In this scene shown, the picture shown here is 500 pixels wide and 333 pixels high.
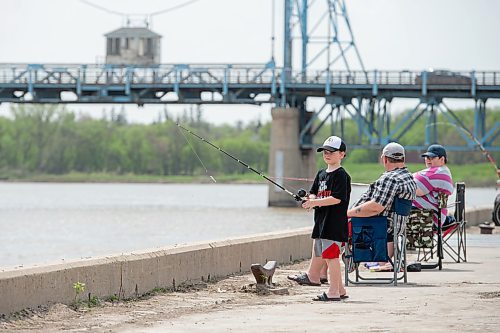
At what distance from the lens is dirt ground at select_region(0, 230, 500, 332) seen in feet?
35.1

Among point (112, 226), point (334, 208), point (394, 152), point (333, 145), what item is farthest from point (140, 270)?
point (112, 226)

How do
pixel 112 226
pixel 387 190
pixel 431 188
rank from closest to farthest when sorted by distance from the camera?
pixel 387 190, pixel 431 188, pixel 112 226

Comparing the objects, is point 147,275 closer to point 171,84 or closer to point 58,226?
point 58,226

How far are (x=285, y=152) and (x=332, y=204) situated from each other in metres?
69.5

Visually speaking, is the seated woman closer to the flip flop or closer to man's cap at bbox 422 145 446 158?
man's cap at bbox 422 145 446 158

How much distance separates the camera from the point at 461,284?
1433 cm

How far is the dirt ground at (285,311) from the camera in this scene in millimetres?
10711

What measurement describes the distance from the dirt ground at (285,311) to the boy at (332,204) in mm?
455

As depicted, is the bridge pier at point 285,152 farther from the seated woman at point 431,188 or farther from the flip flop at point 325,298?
the flip flop at point 325,298

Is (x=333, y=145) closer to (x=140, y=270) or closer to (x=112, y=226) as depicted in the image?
(x=140, y=270)

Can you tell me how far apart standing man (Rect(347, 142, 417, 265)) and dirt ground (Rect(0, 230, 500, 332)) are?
0.76 m

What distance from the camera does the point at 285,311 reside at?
11828mm

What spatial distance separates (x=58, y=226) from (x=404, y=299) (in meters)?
48.2

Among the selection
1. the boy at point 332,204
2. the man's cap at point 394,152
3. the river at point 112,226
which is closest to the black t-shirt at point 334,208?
the boy at point 332,204
